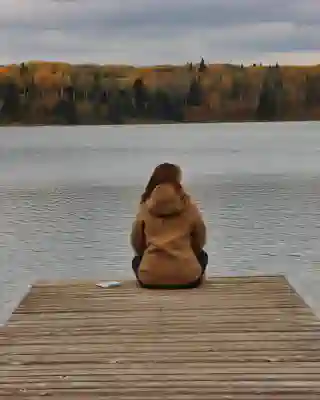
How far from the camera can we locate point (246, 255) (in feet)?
37.7

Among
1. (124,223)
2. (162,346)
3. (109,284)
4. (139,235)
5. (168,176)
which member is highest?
(168,176)

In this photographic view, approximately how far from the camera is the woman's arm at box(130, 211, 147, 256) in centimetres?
598

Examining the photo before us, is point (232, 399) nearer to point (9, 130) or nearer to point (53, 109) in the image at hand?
point (53, 109)

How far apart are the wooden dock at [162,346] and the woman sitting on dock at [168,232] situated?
0.43ft

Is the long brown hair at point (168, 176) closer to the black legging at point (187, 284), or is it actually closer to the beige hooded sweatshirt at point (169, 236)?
the beige hooded sweatshirt at point (169, 236)

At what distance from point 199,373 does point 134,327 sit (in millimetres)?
1024

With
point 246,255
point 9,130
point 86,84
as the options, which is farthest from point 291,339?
point 9,130

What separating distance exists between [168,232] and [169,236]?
4 cm

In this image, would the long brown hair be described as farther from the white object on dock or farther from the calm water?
the calm water

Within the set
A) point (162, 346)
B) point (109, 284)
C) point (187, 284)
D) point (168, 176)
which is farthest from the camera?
point (109, 284)

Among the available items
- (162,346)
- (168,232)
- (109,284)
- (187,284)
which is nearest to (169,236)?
(168,232)

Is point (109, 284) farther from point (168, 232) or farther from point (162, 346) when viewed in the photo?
point (162, 346)

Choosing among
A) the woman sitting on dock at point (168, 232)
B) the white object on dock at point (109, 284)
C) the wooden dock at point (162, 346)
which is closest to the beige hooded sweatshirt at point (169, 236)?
the woman sitting on dock at point (168, 232)

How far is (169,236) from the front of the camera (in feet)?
19.2
